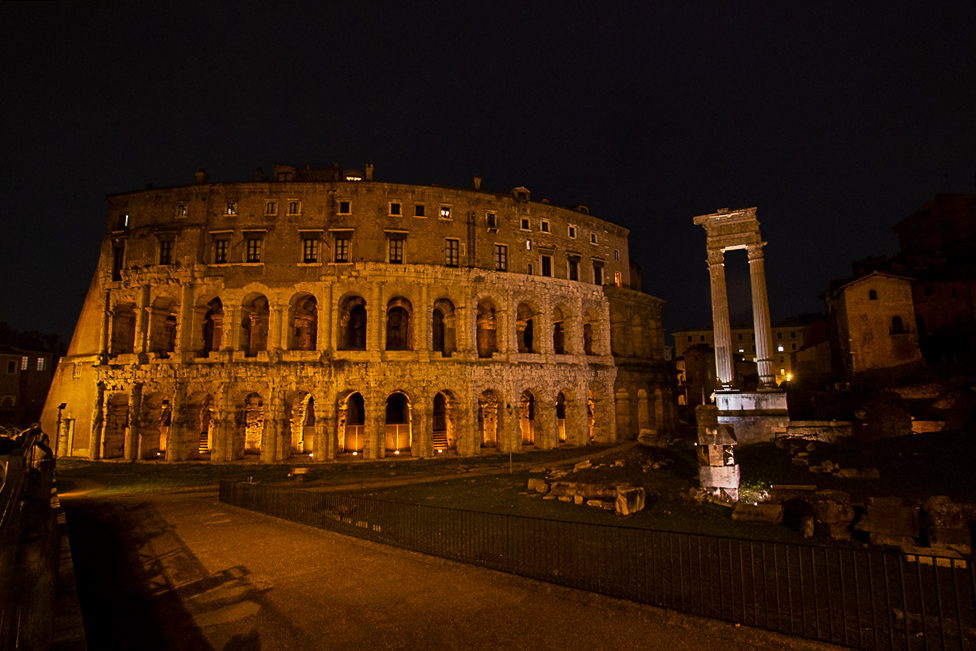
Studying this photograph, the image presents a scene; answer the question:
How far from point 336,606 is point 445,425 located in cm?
2855

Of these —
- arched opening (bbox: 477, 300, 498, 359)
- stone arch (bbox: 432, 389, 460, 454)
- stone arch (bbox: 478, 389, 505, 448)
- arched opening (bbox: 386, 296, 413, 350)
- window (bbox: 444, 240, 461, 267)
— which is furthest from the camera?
arched opening (bbox: 386, 296, 413, 350)

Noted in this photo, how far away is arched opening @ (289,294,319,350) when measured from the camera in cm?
3100

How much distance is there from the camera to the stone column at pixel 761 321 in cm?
2202

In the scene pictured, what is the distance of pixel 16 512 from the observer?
4.83 meters

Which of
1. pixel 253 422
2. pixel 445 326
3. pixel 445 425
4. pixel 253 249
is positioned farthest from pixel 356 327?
pixel 445 425

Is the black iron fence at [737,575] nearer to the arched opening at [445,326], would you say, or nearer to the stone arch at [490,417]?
the arched opening at [445,326]

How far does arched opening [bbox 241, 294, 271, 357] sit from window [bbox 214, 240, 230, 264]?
10.1 feet

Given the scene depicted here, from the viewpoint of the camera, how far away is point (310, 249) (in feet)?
96.7

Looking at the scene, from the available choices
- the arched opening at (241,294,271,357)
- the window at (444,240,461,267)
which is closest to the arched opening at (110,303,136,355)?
the arched opening at (241,294,271,357)

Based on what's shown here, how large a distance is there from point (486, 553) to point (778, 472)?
12.2 metres

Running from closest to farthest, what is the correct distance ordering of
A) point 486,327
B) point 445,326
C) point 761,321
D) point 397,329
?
1. point 761,321
2. point 445,326
3. point 486,327
4. point 397,329

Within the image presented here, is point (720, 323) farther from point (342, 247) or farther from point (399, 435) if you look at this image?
point (342, 247)

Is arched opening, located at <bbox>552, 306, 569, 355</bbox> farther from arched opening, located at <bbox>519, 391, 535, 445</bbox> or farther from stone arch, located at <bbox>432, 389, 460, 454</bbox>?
stone arch, located at <bbox>432, 389, 460, 454</bbox>

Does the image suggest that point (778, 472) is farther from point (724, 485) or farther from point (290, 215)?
point (290, 215)
